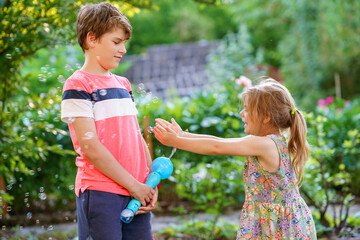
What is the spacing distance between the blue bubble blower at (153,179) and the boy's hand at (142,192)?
2 centimetres

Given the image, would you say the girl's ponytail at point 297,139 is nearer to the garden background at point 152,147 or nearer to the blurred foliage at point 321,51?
the garden background at point 152,147

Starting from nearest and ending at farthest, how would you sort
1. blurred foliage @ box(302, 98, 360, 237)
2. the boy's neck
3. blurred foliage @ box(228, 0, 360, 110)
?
the boy's neck < blurred foliage @ box(302, 98, 360, 237) < blurred foliage @ box(228, 0, 360, 110)

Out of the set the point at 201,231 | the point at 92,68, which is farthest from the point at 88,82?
the point at 201,231

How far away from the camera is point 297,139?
216cm

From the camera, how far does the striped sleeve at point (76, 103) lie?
1699 mm

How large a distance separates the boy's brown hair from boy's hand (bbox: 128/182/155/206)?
63cm

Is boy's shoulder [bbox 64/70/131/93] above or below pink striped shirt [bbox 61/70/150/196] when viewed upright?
above

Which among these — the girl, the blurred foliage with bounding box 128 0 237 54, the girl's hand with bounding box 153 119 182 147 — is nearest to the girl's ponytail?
the girl

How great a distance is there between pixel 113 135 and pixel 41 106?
153 cm

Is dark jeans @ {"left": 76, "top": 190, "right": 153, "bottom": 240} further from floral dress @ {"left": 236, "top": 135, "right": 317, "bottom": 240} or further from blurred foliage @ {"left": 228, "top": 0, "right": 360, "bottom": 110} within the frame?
blurred foliage @ {"left": 228, "top": 0, "right": 360, "bottom": 110}

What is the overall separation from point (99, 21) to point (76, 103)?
1.18 feet

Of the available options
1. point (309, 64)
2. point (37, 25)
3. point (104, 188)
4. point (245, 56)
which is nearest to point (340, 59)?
point (309, 64)

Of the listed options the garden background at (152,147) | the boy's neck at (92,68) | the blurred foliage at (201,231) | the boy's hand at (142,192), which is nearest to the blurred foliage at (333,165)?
the garden background at (152,147)

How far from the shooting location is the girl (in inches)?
80.5
